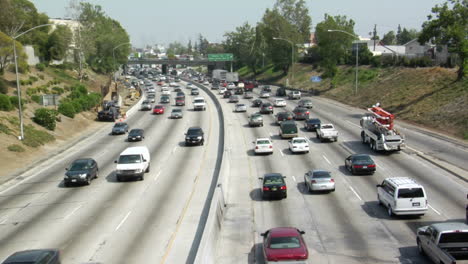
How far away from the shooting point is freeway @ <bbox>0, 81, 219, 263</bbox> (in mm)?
22297

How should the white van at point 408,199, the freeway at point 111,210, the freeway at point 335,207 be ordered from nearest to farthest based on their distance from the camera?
the freeway at point 335,207 → the freeway at point 111,210 → the white van at point 408,199

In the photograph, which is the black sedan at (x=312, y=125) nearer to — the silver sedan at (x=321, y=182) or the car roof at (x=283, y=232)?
the silver sedan at (x=321, y=182)

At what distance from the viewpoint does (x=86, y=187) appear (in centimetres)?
3466

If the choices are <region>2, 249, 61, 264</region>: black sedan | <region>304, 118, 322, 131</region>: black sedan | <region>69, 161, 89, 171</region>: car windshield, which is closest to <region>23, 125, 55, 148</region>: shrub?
<region>69, 161, 89, 171</region>: car windshield

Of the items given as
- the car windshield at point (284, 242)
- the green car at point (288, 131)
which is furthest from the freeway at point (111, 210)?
the green car at point (288, 131)

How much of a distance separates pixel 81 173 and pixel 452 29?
1731 inches

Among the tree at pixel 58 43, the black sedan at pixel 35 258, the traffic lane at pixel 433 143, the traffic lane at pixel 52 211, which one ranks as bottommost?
the traffic lane at pixel 52 211

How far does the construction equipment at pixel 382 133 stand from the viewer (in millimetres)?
41062

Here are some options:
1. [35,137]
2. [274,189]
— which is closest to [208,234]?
[274,189]

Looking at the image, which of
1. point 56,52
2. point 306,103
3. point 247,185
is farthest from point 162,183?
point 56,52

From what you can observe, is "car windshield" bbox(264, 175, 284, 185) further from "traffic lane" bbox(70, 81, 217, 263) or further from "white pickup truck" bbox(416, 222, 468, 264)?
"white pickup truck" bbox(416, 222, 468, 264)

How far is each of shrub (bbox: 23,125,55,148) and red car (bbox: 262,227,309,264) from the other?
34.2 meters

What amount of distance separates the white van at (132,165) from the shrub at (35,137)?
15.0 meters

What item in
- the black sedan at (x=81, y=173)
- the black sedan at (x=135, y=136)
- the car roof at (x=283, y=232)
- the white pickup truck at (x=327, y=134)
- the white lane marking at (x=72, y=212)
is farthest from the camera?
the black sedan at (x=135, y=136)
